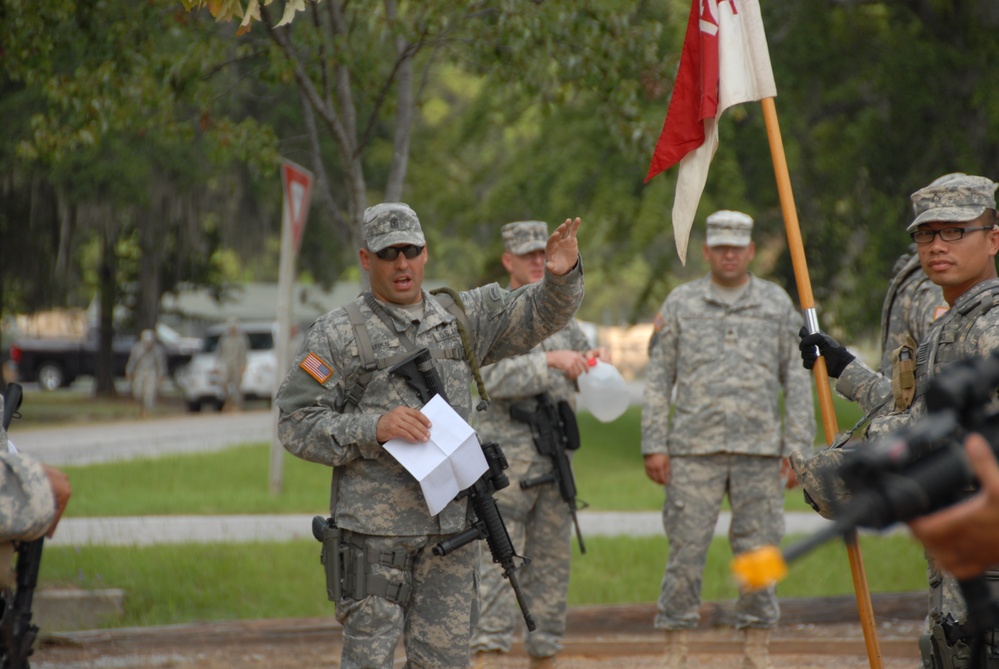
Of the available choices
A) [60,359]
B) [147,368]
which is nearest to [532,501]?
[147,368]

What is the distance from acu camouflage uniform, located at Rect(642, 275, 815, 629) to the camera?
20.7 feet

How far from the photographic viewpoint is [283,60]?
725cm

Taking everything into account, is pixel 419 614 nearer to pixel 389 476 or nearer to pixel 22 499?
pixel 389 476

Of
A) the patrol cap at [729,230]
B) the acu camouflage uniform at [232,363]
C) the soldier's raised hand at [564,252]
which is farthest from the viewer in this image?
the acu camouflage uniform at [232,363]

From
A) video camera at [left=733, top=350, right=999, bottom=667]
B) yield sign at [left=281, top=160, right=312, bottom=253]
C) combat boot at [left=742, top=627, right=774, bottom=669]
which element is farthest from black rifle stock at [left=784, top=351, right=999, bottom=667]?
yield sign at [left=281, top=160, right=312, bottom=253]

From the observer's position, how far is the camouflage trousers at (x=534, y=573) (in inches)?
245

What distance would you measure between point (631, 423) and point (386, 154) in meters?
8.13

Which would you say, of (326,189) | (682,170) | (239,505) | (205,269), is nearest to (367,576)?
(682,170)

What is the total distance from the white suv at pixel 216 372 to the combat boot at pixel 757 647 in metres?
20.6

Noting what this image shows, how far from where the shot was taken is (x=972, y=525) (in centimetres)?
213

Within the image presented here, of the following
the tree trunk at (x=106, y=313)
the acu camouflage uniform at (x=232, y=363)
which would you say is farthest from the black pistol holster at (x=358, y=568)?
the tree trunk at (x=106, y=313)

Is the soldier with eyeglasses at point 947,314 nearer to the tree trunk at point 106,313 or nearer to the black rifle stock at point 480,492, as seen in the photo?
the black rifle stock at point 480,492

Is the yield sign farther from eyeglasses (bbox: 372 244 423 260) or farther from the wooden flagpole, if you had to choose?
the wooden flagpole

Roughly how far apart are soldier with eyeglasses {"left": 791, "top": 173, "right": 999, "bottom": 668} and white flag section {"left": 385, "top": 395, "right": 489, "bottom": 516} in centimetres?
117
